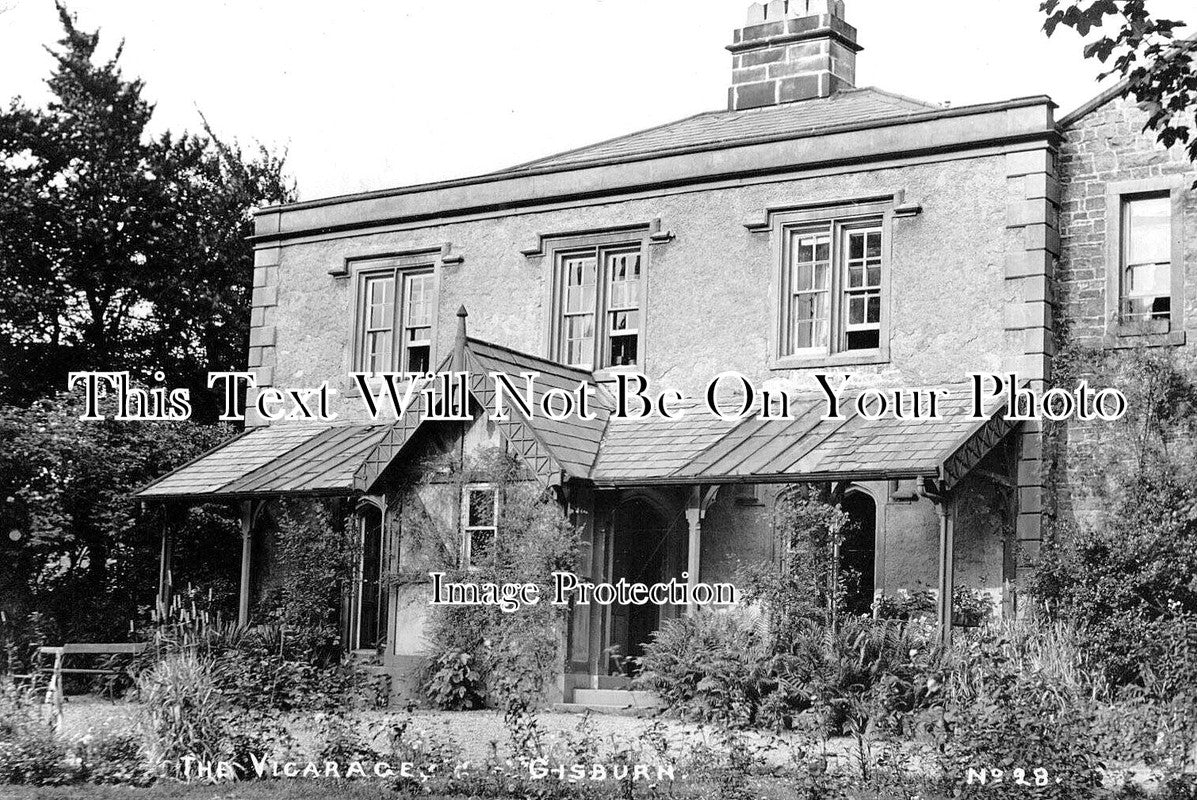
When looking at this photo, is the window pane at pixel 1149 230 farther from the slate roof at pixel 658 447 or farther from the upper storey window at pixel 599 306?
the upper storey window at pixel 599 306

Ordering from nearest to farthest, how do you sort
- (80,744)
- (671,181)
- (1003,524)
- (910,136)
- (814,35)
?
(80,744) → (1003,524) → (910,136) → (671,181) → (814,35)

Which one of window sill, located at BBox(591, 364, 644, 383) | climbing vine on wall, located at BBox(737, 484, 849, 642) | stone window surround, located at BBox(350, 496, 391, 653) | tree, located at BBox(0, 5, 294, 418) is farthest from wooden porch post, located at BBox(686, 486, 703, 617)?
tree, located at BBox(0, 5, 294, 418)

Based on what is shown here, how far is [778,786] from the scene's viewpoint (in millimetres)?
11766

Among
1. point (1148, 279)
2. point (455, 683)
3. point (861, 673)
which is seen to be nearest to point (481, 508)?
point (455, 683)

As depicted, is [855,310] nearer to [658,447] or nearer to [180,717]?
[658,447]

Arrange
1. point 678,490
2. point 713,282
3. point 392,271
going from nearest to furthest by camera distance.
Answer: point 678,490 → point 713,282 → point 392,271

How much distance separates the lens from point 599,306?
21.0m

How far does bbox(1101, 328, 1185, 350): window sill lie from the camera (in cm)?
1747

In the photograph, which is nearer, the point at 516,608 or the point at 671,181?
the point at 516,608

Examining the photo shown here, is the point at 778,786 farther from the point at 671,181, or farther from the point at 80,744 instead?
the point at 671,181

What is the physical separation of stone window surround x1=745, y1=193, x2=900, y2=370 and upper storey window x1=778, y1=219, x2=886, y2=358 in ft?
0.08

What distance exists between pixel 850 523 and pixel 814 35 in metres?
8.13

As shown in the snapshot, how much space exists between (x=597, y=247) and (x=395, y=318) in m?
3.26

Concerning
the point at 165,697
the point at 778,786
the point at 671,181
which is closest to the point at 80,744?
the point at 165,697
